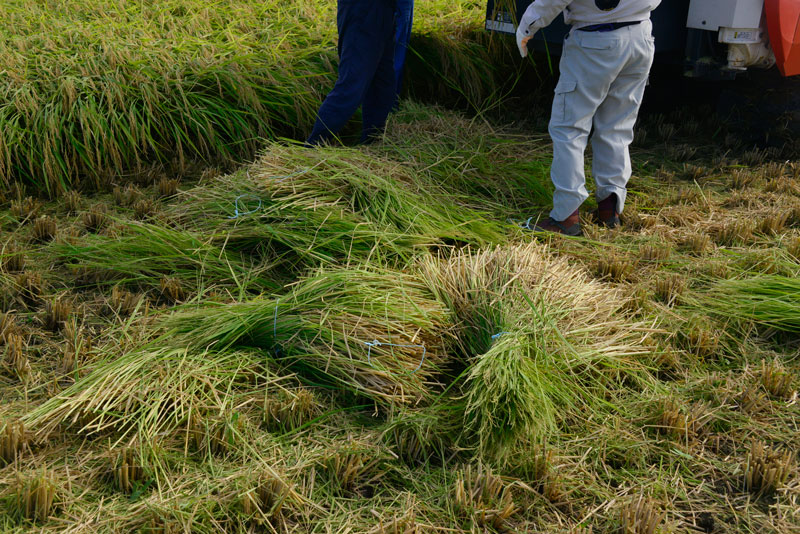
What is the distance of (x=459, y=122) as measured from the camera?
4.49 metres

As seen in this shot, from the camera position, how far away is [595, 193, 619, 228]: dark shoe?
3.73 m

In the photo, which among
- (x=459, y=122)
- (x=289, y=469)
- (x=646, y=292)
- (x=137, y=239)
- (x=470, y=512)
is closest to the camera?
(x=470, y=512)

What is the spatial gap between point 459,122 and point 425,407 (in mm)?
2541

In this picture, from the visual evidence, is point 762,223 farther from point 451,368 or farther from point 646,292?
point 451,368

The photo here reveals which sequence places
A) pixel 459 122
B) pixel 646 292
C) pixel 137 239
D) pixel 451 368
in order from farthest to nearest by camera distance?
pixel 459 122 → pixel 137 239 → pixel 646 292 → pixel 451 368

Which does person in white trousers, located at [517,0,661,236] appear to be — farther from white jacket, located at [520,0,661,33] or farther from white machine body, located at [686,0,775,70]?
white machine body, located at [686,0,775,70]

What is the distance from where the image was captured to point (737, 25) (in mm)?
3904

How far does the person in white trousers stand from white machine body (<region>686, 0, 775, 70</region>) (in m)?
0.73

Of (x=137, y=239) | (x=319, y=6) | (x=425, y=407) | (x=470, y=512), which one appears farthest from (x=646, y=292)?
(x=319, y=6)

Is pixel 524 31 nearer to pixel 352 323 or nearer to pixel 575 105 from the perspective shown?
pixel 575 105

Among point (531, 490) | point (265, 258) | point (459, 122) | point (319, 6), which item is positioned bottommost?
point (531, 490)

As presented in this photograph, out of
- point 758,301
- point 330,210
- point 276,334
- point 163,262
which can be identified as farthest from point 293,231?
point 758,301

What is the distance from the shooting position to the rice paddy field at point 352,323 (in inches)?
79.4

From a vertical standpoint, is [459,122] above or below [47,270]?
above
